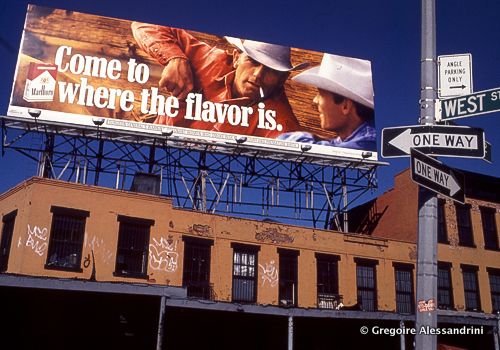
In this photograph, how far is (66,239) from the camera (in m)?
20.7

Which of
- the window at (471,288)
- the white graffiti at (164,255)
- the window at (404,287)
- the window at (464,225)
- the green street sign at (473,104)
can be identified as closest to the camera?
the green street sign at (473,104)

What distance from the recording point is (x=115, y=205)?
71.7ft

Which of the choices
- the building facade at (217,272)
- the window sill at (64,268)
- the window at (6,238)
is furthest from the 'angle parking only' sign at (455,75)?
the window at (6,238)

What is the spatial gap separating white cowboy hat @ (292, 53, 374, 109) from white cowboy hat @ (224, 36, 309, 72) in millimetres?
834

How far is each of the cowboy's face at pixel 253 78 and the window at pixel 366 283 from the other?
32.3 ft

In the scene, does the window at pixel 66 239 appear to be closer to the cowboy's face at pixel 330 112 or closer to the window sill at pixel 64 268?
the window sill at pixel 64 268

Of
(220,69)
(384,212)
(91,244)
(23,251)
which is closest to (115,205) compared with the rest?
(91,244)

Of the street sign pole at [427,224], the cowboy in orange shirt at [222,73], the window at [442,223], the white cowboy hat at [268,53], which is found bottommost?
the street sign pole at [427,224]

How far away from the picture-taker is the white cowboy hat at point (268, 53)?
31000 millimetres

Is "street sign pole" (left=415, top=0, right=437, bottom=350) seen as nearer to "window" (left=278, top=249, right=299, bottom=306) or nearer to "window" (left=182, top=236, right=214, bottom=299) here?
"window" (left=182, top=236, right=214, bottom=299)

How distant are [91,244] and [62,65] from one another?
33.6 feet

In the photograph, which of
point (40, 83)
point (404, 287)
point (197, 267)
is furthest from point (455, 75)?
point (40, 83)

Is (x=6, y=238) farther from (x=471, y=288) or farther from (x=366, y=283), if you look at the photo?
(x=471, y=288)

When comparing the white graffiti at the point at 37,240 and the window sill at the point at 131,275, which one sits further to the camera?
the window sill at the point at 131,275
